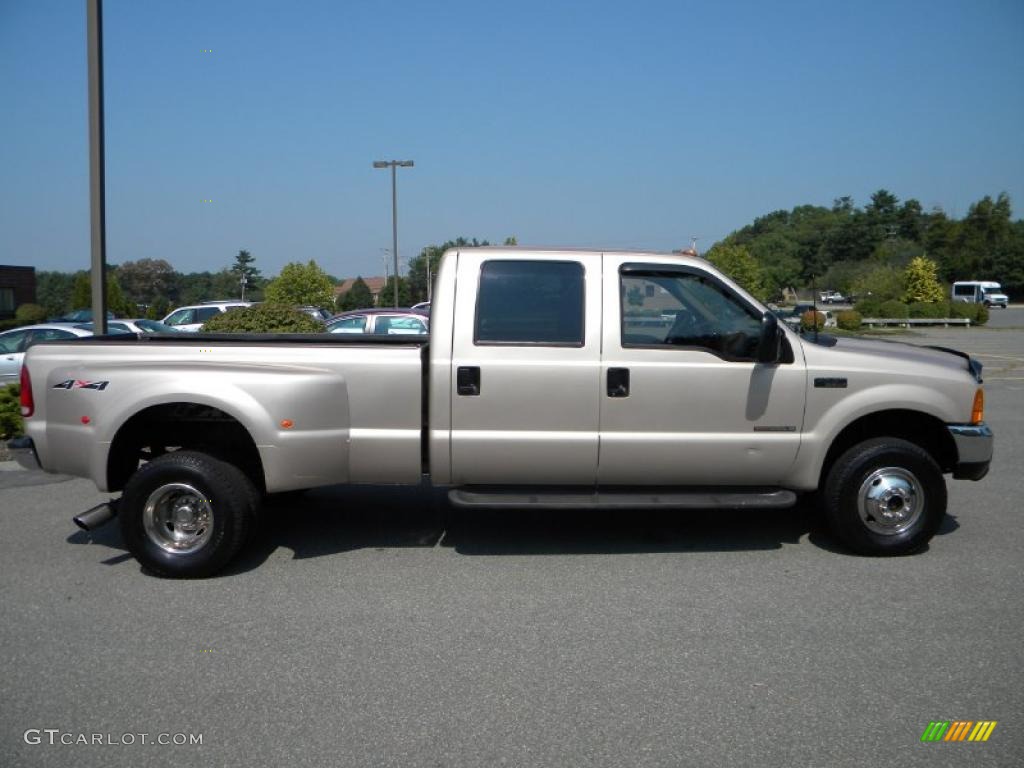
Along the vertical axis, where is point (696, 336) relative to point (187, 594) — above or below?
above

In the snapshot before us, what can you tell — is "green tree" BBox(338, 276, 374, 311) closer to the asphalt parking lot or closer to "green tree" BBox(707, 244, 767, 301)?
"green tree" BBox(707, 244, 767, 301)

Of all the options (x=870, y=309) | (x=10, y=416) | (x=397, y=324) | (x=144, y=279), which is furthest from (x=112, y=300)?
(x=144, y=279)

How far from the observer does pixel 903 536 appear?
19.9 ft

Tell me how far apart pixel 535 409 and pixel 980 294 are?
76.1 m

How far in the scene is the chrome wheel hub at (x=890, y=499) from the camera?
605 cm

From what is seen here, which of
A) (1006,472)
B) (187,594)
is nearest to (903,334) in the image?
(1006,472)

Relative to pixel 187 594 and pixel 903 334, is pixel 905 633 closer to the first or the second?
pixel 187 594

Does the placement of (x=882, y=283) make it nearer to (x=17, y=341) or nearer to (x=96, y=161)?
(x=17, y=341)

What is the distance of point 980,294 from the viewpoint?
72000mm

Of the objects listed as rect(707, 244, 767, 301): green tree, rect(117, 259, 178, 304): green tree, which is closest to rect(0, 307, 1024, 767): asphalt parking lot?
rect(707, 244, 767, 301): green tree

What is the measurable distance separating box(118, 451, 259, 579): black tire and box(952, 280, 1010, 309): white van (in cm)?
7511

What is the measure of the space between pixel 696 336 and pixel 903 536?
75.6 inches

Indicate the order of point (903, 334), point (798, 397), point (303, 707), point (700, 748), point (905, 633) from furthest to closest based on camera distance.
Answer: point (903, 334)
point (798, 397)
point (905, 633)
point (303, 707)
point (700, 748)

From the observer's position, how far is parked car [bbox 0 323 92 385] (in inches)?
691
